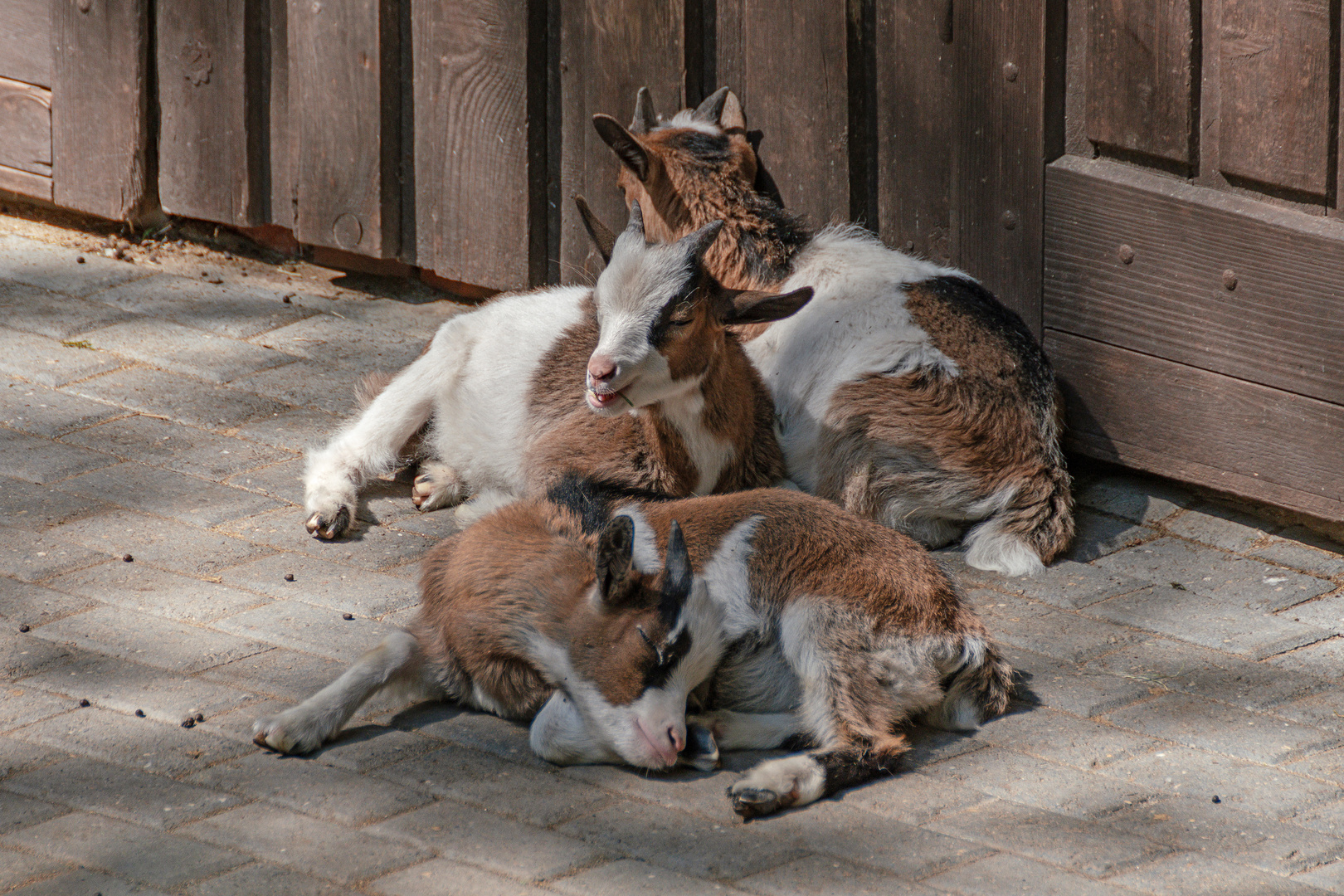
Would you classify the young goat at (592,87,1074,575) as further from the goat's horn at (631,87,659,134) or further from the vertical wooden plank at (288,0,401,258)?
the vertical wooden plank at (288,0,401,258)

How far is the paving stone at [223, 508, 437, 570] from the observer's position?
4910 mm

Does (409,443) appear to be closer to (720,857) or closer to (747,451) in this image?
(747,451)

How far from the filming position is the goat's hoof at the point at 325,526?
5.00m

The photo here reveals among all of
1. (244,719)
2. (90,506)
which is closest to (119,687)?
(244,719)

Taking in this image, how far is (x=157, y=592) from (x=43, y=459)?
3.95 ft

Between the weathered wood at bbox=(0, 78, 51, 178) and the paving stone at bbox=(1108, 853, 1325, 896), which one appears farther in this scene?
the weathered wood at bbox=(0, 78, 51, 178)

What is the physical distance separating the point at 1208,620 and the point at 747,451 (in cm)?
170

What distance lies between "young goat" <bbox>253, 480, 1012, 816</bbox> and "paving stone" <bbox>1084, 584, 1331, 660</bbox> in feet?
3.08

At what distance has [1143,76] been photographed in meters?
5.16

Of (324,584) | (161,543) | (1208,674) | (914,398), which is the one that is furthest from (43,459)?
(1208,674)

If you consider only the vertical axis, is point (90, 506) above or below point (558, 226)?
below

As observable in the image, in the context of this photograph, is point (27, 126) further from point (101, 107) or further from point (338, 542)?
point (338, 542)

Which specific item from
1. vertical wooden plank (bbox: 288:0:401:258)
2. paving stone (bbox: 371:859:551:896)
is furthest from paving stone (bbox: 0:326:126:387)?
paving stone (bbox: 371:859:551:896)

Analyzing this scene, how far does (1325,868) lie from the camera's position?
3318 millimetres
